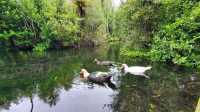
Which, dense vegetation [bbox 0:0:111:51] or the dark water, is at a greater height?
dense vegetation [bbox 0:0:111:51]

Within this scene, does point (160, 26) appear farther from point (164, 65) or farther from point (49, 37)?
point (49, 37)

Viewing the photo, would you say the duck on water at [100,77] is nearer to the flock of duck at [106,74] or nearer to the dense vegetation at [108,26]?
the flock of duck at [106,74]

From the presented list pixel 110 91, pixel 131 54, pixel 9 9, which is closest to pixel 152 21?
pixel 131 54

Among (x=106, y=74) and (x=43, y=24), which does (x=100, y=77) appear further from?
(x=43, y=24)

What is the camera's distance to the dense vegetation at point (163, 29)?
1684cm

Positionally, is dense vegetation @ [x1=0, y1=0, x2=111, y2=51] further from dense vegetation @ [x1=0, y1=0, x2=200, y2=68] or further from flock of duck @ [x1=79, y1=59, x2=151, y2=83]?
flock of duck @ [x1=79, y1=59, x2=151, y2=83]

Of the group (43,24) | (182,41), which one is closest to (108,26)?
(43,24)

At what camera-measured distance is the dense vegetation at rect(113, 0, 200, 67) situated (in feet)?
55.3

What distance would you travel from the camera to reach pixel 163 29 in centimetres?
1928

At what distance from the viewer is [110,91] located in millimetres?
12930

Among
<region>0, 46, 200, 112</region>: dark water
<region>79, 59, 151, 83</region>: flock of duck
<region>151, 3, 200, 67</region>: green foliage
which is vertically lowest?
<region>0, 46, 200, 112</region>: dark water

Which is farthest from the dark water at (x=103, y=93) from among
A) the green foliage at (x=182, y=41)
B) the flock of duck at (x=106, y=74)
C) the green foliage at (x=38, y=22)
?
the green foliage at (x=38, y=22)

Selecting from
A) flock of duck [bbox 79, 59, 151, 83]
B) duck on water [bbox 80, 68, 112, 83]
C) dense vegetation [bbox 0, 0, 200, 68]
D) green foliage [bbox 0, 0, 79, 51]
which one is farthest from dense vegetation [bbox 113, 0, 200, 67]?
green foliage [bbox 0, 0, 79, 51]

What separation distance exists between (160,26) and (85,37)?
2202 cm
